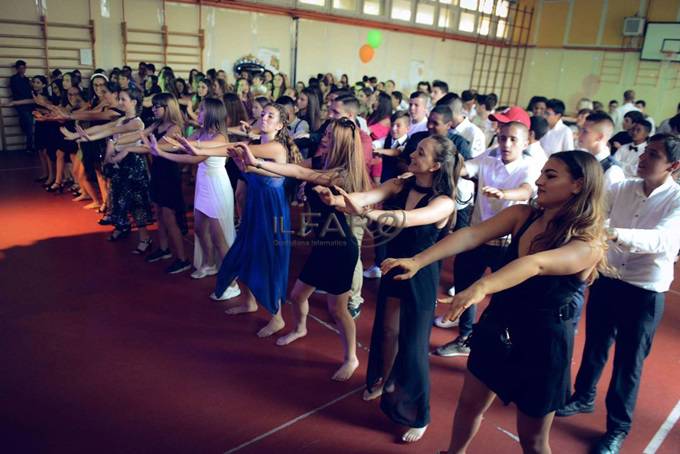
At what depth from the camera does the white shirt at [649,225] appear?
91.8 inches

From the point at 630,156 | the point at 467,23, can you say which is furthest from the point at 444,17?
the point at 630,156

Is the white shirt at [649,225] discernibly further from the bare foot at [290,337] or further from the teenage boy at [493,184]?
the bare foot at [290,337]

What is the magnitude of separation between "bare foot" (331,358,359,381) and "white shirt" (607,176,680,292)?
1644 mm

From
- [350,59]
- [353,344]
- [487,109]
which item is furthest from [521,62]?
[353,344]

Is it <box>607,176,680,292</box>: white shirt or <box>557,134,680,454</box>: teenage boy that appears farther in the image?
<box>557,134,680,454</box>: teenage boy

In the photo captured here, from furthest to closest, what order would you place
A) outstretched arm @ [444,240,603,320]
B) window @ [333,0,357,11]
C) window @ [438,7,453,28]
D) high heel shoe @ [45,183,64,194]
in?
window @ [438,7,453,28]
window @ [333,0,357,11]
high heel shoe @ [45,183,64,194]
outstretched arm @ [444,240,603,320]

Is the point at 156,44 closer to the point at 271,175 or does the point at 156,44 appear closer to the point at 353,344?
the point at 271,175

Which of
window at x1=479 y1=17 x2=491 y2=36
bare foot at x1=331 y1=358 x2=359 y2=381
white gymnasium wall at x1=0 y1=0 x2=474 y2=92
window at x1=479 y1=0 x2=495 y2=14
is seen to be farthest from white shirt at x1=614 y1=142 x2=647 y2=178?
window at x1=479 y1=17 x2=491 y2=36

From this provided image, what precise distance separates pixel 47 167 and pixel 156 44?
4.05 metres

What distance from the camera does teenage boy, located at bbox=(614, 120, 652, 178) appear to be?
4.88 m

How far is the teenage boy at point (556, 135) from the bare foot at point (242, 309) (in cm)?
369

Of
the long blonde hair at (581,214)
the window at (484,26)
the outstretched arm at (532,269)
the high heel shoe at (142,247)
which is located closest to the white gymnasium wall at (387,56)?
the window at (484,26)

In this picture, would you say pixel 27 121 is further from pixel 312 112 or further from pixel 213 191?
pixel 213 191

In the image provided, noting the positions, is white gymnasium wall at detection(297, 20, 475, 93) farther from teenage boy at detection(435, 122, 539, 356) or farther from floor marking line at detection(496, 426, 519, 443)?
floor marking line at detection(496, 426, 519, 443)
